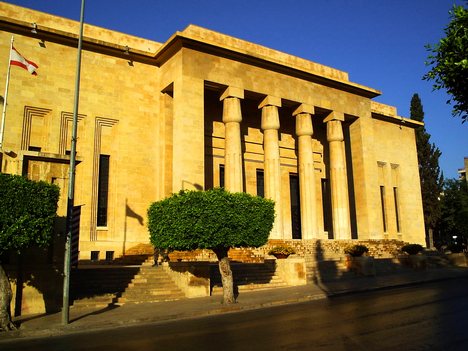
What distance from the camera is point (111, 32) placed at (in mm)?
28531

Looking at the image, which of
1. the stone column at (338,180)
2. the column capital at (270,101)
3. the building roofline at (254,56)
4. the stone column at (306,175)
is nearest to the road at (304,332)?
the stone column at (306,175)

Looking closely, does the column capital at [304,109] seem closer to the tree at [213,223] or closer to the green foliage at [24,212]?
the tree at [213,223]

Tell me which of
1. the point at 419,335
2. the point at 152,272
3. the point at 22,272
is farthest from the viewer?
the point at 152,272

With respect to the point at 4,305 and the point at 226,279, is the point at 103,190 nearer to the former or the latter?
the point at 226,279

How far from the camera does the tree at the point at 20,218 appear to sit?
11906mm

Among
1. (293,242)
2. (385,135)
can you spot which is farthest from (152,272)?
(385,135)

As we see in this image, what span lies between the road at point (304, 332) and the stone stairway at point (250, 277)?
612 cm

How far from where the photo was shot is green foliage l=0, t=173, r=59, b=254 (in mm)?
11969

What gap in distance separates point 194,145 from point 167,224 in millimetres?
10591

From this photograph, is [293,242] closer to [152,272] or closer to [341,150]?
[341,150]

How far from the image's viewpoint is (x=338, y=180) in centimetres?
3331

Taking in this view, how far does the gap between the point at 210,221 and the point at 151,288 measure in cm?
Result: 487

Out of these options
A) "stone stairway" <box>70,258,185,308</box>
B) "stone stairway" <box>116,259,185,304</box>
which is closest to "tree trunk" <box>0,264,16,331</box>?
"stone stairway" <box>70,258,185,308</box>

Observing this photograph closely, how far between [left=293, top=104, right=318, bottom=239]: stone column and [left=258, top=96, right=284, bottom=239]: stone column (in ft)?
7.41
